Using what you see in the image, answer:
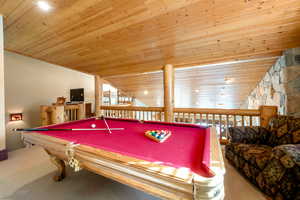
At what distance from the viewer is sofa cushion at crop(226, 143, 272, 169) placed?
1430mm

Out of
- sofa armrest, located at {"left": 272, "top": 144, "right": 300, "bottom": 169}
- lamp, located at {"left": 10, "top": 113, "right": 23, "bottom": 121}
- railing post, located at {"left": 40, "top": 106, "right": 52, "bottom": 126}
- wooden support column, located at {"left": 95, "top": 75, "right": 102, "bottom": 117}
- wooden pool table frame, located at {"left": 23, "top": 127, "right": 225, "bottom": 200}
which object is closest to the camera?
wooden pool table frame, located at {"left": 23, "top": 127, "right": 225, "bottom": 200}

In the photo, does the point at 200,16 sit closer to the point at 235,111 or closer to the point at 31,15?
the point at 235,111

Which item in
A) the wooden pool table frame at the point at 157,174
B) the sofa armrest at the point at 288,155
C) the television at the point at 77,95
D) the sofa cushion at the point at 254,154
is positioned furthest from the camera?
the television at the point at 77,95

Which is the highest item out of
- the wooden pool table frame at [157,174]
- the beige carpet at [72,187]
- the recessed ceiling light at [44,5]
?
the recessed ceiling light at [44,5]

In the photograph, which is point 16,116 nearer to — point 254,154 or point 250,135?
point 254,154

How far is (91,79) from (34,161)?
3584mm

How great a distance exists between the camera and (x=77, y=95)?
414 cm

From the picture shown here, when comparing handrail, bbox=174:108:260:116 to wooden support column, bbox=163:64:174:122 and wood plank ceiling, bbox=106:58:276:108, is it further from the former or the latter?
wood plank ceiling, bbox=106:58:276:108

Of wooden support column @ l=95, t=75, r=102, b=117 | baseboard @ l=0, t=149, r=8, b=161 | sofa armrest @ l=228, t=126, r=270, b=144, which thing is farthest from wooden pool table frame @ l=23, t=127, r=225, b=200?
wooden support column @ l=95, t=75, r=102, b=117

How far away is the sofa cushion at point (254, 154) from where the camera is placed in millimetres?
1430

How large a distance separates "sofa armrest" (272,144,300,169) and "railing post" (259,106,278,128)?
4.46 ft

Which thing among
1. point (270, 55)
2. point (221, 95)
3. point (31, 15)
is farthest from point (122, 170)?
point (221, 95)

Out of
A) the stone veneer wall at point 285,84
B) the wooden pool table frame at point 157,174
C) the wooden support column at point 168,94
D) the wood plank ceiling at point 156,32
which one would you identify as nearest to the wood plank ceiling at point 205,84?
the wood plank ceiling at point 156,32

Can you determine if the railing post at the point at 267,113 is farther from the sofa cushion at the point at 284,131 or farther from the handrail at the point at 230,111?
the sofa cushion at the point at 284,131
